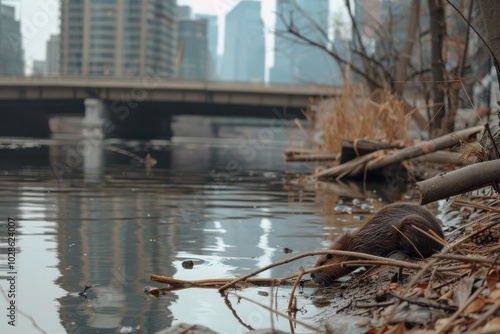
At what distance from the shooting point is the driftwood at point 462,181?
4.67m

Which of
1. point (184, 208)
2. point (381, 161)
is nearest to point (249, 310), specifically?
point (184, 208)

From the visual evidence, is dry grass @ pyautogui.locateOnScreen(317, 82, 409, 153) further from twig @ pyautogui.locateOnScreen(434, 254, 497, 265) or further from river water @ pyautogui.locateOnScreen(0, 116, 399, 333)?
twig @ pyautogui.locateOnScreen(434, 254, 497, 265)

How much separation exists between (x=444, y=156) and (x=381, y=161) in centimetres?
148

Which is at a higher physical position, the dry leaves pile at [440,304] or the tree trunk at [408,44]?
the tree trunk at [408,44]

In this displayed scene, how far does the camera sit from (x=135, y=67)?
121m

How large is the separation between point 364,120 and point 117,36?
3620 inches

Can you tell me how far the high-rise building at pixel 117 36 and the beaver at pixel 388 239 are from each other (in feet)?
272

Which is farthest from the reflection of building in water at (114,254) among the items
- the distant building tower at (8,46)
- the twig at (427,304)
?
the distant building tower at (8,46)

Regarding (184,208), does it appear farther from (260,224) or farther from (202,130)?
(202,130)

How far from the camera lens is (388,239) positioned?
5.56m

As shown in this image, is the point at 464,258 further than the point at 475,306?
Yes

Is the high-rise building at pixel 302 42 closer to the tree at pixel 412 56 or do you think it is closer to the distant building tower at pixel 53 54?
the tree at pixel 412 56

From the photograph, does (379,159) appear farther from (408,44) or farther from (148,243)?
(148,243)

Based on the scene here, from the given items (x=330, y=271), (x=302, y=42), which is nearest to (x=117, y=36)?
(x=302, y=42)
